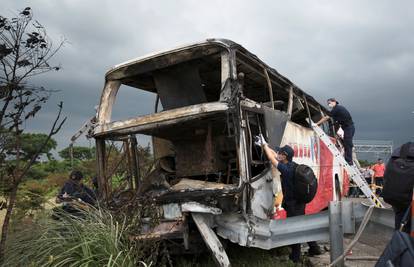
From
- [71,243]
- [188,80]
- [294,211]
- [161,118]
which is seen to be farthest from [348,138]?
[71,243]

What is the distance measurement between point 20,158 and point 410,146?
3530mm

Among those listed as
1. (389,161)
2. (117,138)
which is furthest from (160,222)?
(389,161)

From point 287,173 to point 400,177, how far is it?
7.02ft

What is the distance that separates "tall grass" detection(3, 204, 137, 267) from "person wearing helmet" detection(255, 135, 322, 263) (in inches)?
81.9

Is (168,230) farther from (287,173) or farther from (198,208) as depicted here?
(287,173)

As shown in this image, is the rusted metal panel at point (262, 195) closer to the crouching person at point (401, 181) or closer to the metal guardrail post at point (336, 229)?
the metal guardrail post at point (336, 229)

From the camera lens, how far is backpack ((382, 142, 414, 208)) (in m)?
3.55

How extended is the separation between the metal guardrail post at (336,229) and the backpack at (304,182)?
147 centimetres

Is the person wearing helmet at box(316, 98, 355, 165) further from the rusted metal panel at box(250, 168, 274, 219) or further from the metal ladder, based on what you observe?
the rusted metal panel at box(250, 168, 274, 219)

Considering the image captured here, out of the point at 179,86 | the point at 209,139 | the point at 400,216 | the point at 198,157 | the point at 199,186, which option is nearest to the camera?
the point at 400,216

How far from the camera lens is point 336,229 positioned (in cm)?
420

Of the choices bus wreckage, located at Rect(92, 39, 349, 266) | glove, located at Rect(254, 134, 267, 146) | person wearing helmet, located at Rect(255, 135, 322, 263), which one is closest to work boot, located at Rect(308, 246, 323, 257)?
bus wreckage, located at Rect(92, 39, 349, 266)

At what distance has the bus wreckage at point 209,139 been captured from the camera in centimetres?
495

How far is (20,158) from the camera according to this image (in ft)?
12.7
